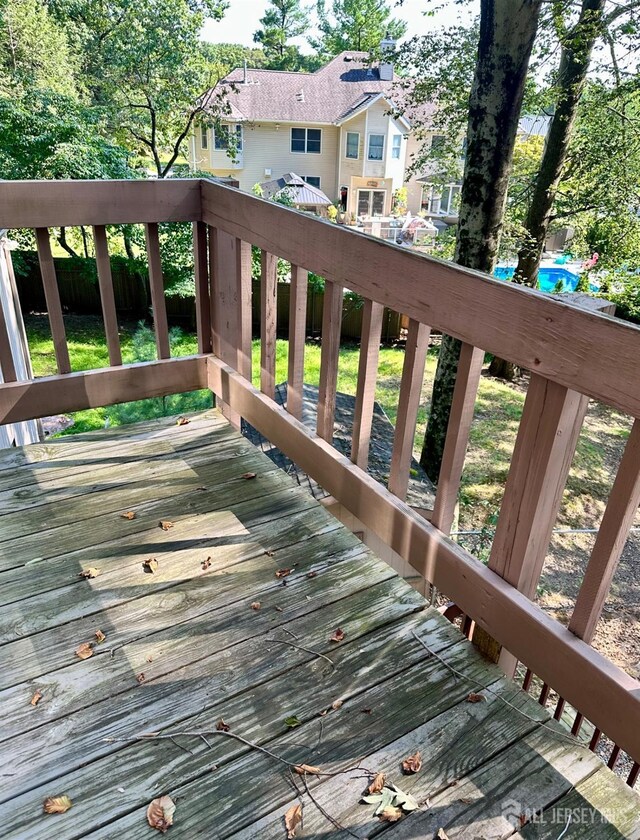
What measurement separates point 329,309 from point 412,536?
66 cm

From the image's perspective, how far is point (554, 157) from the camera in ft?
27.6

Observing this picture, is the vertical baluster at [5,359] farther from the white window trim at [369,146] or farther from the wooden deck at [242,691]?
the white window trim at [369,146]

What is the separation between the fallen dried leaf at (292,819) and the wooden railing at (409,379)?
567 mm

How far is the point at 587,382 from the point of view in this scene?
1.04 metres

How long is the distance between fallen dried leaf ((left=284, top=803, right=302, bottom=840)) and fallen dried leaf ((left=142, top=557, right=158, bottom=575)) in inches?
30.9

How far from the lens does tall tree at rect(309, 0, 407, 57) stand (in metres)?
27.7

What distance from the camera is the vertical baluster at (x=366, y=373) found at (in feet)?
5.05

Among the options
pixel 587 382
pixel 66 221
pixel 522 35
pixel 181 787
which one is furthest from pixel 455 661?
pixel 522 35

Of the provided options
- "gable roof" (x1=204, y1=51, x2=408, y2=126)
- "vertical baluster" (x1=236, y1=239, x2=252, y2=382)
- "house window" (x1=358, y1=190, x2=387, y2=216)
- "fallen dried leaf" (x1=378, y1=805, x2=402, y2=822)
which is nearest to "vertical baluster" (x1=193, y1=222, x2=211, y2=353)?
"vertical baluster" (x1=236, y1=239, x2=252, y2=382)

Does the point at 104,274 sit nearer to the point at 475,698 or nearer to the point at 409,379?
the point at 409,379

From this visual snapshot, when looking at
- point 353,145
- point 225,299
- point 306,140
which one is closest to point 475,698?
point 225,299

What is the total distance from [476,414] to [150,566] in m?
8.05

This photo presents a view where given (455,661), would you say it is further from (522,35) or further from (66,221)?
(522,35)

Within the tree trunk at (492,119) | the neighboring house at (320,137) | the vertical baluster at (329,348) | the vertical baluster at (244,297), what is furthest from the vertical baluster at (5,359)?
the neighboring house at (320,137)
